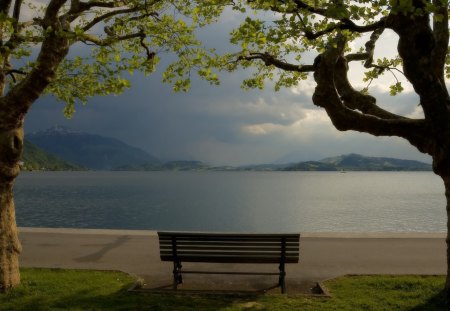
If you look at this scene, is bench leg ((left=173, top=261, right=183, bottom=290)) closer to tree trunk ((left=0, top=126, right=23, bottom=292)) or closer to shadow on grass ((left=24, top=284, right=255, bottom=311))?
shadow on grass ((left=24, top=284, right=255, bottom=311))

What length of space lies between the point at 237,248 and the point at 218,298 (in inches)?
44.7

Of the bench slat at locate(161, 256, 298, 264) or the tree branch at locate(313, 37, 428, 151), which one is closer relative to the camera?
the tree branch at locate(313, 37, 428, 151)

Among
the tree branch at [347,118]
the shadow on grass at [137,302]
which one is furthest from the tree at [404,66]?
the shadow on grass at [137,302]

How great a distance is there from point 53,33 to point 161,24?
11.1 ft

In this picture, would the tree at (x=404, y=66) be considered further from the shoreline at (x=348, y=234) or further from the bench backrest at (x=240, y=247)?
the shoreline at (x=348, y=234)

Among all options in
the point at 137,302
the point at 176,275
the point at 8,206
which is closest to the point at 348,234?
the point at 176,275

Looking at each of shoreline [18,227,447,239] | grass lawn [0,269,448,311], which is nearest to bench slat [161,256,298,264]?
grass lawn [0,269,448,311]

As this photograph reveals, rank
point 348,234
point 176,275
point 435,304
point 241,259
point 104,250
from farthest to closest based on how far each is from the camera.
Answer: point 348,234 → point 104,250 → point 176,275 → point 241,259 → point 435,304

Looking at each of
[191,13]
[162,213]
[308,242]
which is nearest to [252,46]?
[191,13]

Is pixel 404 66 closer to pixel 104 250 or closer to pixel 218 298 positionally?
pixel 218 298

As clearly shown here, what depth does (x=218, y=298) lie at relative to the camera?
8.55 m

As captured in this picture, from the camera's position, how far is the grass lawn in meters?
8.11

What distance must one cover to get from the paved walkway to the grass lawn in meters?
0.95

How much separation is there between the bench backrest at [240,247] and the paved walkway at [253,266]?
878mm
